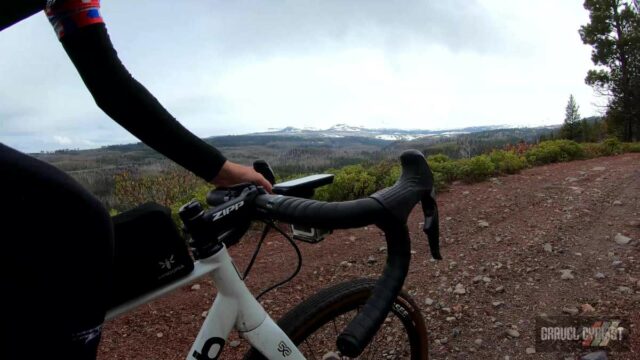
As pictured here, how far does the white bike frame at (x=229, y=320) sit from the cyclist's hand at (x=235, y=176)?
22 centimetres

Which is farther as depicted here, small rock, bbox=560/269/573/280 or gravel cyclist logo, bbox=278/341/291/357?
small rock, bbox=560/269/573/280

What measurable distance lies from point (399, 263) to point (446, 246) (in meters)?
3.74

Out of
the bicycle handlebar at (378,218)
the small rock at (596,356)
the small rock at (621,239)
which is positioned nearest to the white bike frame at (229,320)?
the bicycle handlebar at (378,218)

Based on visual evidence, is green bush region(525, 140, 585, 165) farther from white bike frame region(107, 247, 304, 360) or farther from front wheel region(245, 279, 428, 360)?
white bike frame region(107, 247, 304, 360)

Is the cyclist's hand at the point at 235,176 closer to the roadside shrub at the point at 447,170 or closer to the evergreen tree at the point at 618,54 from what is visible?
the roadside shrub at the point at 447,170

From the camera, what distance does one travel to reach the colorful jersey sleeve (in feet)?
3.46

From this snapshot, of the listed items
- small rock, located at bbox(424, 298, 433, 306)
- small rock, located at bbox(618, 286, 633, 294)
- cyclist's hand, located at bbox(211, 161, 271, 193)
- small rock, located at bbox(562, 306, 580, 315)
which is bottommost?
small rock, located at bbox(562, 306, 580, 315)

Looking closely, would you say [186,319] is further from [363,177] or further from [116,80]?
[363,177]

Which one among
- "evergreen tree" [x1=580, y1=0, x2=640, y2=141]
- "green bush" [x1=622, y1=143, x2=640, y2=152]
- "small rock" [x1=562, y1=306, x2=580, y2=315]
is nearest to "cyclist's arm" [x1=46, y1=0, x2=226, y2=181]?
"small rock" [x1=562, y1=306, x2=580, y2=315]

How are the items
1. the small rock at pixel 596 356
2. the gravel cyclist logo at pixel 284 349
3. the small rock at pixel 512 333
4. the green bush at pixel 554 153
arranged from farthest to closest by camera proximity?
the green bush at pixel 554 153, the small rock at pixel 512 333, the small rock at pixel 596 356, the gravel cyclist logo at pixel 284 349

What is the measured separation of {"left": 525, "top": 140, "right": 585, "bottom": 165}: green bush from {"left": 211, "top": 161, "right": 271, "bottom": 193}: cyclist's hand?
967cm

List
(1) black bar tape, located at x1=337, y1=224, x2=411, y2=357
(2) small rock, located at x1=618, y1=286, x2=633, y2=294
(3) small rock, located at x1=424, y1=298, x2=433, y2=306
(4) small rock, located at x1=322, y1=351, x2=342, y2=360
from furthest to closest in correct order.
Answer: (3) small rock, located at x1=424, y1=298, x2=433, y2=306, (2) small rock, located at x1=618, y1=286, x2=633, y2=294, (4) small rock, located at x1=322, y1=351, x2=342, y2=360, (1) black bar tape, located at x1=337, y1=224, x2=411, y2=357

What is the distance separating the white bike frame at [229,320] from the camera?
1269 mm

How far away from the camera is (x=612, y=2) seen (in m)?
23.4
